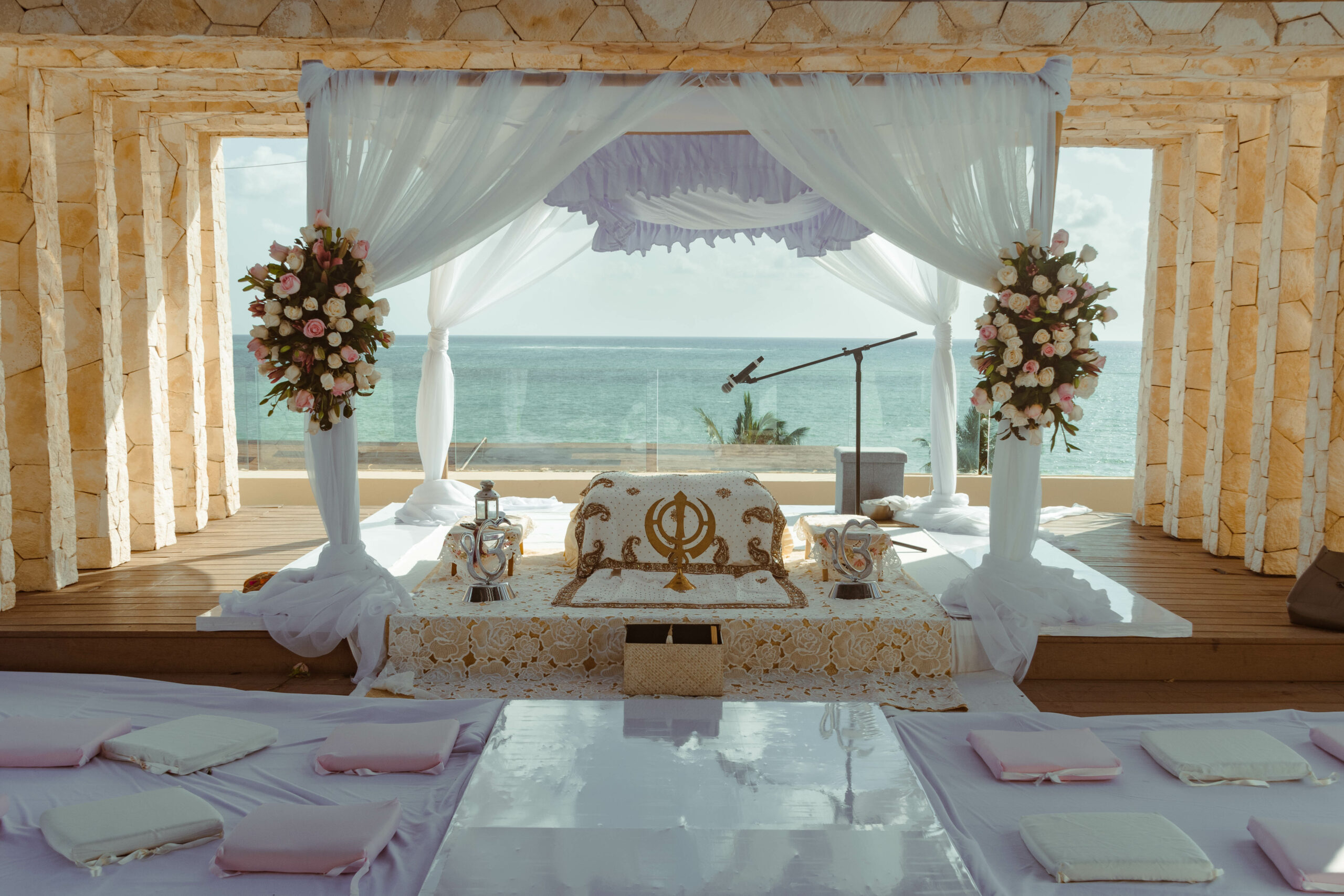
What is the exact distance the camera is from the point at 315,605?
396 cm

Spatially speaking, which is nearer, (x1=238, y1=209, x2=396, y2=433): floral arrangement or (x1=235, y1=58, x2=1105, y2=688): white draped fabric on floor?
(x1=238, y1=209, x2=396, y2=433): floral arrangement

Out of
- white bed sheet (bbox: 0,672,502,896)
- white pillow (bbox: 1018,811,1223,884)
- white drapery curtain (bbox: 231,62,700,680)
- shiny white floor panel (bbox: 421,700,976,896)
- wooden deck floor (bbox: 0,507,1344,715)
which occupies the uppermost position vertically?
white drapery curtain (bbox: 231,62,700,680)

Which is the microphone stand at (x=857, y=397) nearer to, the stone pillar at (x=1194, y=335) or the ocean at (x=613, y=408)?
the ocean at (x=613, y=408)

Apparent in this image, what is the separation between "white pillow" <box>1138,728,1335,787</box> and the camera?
2342mm

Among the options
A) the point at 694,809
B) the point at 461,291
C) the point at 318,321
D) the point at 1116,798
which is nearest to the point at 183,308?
the point at 461,291

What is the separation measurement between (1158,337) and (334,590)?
516 centimetres

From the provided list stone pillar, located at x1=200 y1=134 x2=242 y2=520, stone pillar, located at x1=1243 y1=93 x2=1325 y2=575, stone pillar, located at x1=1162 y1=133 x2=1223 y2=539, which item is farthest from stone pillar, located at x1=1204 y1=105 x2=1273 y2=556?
stone pillar, located at x1=200 y1=134 x2=242 y2=520

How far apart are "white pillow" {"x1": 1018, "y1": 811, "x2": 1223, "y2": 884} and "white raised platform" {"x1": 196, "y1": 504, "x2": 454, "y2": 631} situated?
2943mm

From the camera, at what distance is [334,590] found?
4.01m

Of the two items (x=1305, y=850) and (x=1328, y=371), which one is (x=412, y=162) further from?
(x=1328, y=371)

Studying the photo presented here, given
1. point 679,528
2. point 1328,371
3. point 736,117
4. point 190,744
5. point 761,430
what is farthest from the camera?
point 761,430

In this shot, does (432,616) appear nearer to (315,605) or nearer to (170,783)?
(315,605)

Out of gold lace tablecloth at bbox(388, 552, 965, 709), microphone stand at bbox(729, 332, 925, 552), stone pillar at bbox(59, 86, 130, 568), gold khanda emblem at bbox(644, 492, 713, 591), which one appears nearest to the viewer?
gold lace tablecloth at bbox(388, 552, 965, 709)

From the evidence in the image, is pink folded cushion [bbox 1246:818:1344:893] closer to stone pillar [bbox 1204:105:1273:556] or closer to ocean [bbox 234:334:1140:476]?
ocean [bbox 234:334:1140:476]
